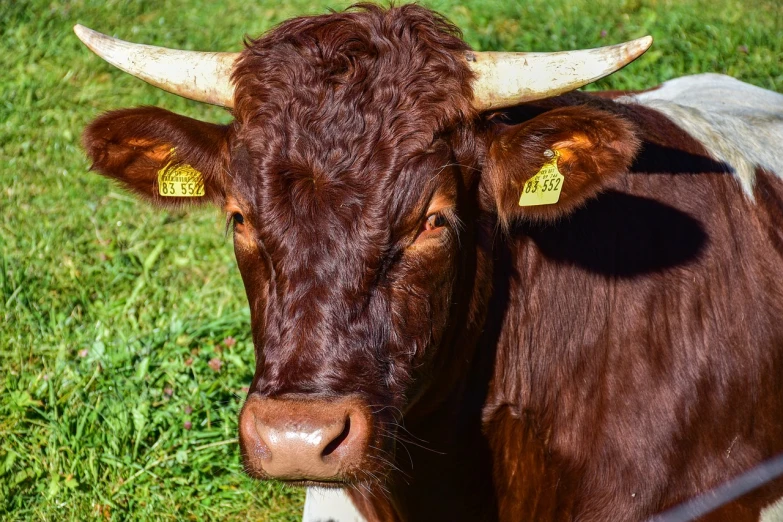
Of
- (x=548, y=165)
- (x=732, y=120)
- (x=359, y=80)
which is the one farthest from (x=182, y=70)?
(x=732, y=120)

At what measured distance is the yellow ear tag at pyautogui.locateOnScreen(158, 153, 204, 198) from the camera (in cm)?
381

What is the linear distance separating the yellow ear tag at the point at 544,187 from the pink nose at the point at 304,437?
102 cm

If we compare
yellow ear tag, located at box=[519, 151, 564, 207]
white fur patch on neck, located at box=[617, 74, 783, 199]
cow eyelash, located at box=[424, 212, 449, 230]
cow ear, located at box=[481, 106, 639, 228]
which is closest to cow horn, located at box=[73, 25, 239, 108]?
cow eyelash, located at box=[424, 212, 449, 230]

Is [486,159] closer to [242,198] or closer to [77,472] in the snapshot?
[242,198]

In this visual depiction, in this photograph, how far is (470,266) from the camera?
349cm

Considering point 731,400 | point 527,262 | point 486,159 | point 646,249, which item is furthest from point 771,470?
point 486,159

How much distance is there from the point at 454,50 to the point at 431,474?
161 centimetres

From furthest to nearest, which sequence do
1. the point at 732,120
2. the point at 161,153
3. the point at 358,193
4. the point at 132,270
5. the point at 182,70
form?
the point at 132,270 → the point at 732,120 → the point at 161,153 → the point at 182,70 → the point at 358,193

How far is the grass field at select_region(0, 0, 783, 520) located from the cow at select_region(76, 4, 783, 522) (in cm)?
95

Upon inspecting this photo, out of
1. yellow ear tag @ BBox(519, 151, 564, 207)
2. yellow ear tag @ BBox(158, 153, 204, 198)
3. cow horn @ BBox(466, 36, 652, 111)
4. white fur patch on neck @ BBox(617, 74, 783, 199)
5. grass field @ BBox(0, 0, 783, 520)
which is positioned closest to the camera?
cow horn @ BBox(466, 36, 652, 111)

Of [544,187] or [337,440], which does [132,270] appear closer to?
[544,187]

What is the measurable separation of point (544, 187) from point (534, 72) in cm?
41

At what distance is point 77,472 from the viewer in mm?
4719

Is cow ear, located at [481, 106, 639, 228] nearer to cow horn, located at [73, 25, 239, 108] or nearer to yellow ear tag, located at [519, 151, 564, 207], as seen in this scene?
yellow ear tag, located at [519, 151, 564, 207]
